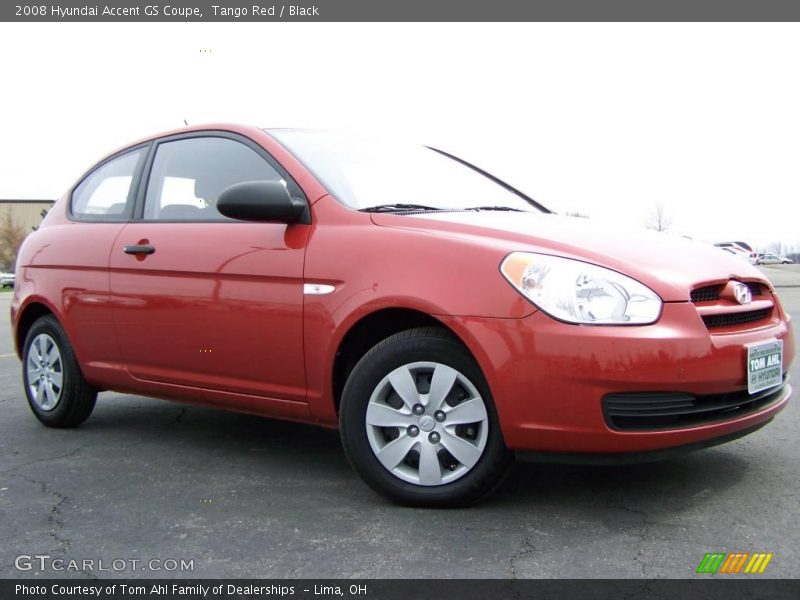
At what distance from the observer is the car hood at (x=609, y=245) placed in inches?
118

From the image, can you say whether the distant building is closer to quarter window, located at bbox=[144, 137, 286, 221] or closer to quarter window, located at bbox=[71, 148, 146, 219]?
quarter window, located at bbox=[71, 148, 146, 219]

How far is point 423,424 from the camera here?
10.4 feet

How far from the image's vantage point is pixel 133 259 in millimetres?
4230

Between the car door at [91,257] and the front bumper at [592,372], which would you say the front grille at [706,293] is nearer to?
the front bumper at [592,372]

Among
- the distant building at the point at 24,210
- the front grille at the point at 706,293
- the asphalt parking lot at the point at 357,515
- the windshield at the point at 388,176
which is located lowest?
the distant building at the point at 24,210

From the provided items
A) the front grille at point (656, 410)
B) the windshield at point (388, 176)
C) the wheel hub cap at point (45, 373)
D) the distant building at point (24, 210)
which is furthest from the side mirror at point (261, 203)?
the distant building at point (24, 210)

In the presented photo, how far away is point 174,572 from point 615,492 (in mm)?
1686

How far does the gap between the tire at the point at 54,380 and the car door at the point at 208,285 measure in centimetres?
61

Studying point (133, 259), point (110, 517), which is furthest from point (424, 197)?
point (110, 517)

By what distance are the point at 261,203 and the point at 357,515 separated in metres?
1.31

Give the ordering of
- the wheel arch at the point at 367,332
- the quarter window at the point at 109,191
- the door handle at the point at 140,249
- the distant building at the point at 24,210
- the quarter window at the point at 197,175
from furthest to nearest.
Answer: the distant building at the point at 24,210 → the quarter window at the point at 109,191 → the door handle at the point at 140,249 → the quarter window at the point at 197,175 → the wheel arch at the point at 367,332
